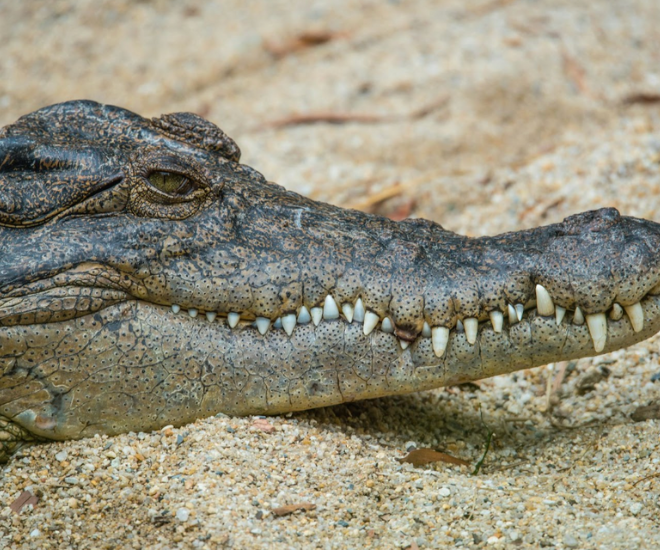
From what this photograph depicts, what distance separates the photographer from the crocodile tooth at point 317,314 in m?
3.34

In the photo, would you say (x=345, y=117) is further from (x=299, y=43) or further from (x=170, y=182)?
(x=170, y=182)

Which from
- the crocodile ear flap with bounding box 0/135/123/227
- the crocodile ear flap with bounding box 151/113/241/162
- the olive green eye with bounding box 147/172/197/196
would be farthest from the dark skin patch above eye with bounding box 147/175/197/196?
the crocodile ear flap with bounding box 151/113/241/162

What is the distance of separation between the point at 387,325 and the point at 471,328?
0.35m

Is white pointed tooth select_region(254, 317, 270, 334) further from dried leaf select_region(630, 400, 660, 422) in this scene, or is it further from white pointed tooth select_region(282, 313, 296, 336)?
dried leaf select_region(630, 400, 660, 422)

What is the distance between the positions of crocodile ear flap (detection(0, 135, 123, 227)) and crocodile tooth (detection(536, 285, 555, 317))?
193 centimetres

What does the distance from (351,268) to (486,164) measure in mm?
3776

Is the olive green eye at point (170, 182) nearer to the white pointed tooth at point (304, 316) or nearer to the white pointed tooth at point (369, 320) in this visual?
the white pointed tooth at point (304, 316)

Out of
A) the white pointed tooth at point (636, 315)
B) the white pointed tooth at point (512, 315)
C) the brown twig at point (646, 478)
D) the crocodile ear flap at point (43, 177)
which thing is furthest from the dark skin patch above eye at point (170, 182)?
the brown twig at point (646, 478)

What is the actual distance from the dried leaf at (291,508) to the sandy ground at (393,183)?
0.7 inches

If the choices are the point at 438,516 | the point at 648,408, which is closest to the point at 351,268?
the point at 438,516

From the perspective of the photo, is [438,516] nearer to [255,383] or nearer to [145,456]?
[255,383]

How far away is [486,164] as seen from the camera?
22.1ft

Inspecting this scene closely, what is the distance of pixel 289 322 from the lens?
3357 millimetres

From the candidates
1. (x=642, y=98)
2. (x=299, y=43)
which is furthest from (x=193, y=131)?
(x=642, y=98)
